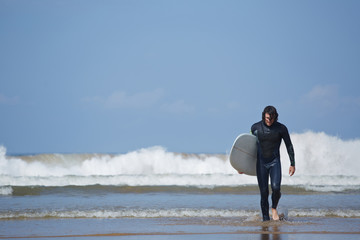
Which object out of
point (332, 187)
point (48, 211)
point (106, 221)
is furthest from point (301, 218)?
point (332, 187)

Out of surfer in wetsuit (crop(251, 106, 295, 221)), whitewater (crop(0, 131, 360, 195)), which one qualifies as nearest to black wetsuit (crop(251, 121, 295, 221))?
surfer in wetsuit (crop(251, 106, 295, 221))

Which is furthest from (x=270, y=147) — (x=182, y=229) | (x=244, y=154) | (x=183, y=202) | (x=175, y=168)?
(x=175, y=168)

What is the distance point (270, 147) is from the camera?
7500mm

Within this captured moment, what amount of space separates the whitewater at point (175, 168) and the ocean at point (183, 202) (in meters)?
0.05

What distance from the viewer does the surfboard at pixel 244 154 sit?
7.90 m

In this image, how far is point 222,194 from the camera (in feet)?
44.9

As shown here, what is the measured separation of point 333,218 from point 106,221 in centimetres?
385

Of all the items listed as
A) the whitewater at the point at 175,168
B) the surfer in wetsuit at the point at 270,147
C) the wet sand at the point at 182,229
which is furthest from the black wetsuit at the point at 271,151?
the whitewater at the point at 175,168

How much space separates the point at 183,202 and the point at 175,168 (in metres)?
12.7

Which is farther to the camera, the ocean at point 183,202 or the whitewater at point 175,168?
the whitewater at point 175,168

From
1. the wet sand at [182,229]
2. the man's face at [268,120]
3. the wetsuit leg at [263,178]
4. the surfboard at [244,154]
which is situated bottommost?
the wet sand at [182,229]

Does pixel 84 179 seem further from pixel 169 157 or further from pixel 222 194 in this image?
pixel 169 157

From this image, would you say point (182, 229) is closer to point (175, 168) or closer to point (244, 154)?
point (244, 154)

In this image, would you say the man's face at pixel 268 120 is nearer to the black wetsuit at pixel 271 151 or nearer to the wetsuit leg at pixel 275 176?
the black wetsuit at pixel 271 151
